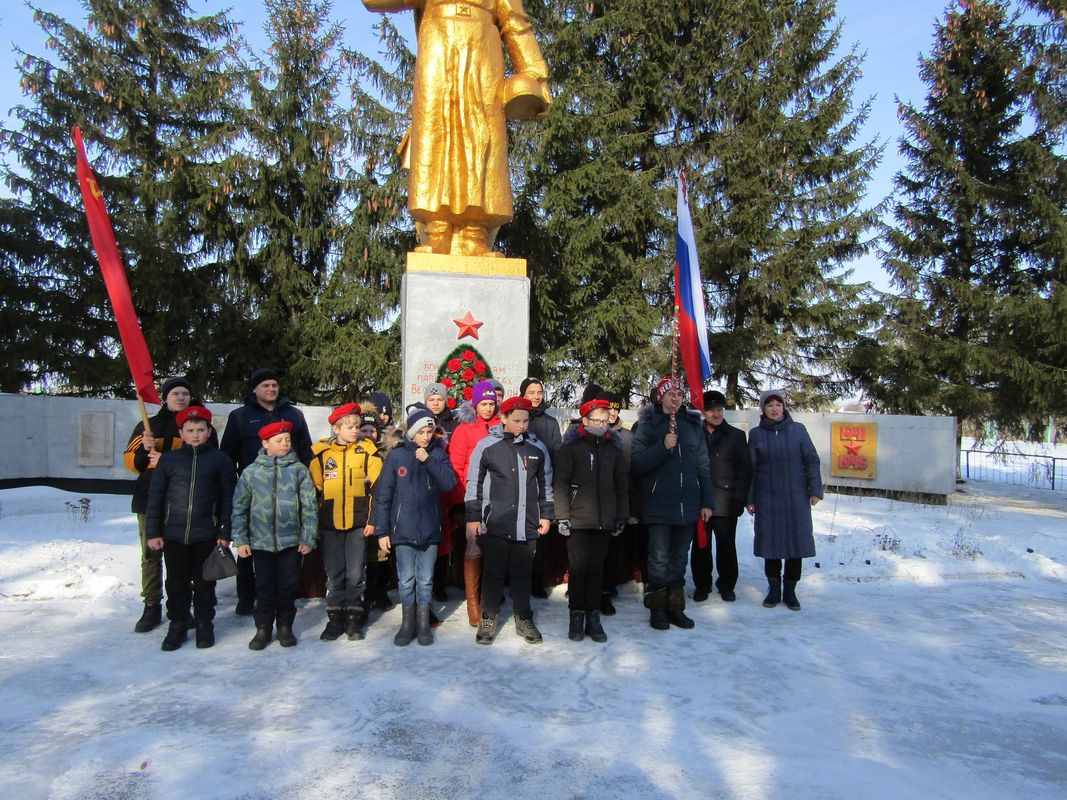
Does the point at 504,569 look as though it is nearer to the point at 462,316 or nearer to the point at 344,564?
the point at 344,564

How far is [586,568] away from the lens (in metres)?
4.40

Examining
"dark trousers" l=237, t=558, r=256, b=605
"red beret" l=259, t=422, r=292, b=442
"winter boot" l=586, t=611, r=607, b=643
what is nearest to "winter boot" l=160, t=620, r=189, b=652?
"dark trousers" l=237, t=558, r=256, b=605

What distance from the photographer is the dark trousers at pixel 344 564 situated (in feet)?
14.5

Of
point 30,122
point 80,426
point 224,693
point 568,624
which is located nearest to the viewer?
point 224,693

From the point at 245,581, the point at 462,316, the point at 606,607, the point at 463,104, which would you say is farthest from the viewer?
the point at 463,104

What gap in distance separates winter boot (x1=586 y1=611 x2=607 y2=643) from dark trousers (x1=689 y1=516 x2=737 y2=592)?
1.22 m

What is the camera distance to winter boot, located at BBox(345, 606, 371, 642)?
4301 millimetres

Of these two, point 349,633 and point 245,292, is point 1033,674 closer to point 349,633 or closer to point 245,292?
point 349,633

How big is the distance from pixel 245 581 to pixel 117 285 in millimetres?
2001

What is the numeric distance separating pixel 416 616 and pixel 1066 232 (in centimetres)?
1330

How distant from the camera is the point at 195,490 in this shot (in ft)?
13.8

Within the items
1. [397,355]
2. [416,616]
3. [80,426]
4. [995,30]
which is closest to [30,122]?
[80,426]

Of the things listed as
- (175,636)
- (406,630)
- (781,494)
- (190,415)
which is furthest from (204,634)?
(781,494)

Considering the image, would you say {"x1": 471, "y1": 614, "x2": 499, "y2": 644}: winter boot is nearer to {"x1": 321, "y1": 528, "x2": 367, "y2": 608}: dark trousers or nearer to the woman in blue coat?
{"x1": 321, "y1": 528, "x2": 367, "y2": 608}: dark trousers
